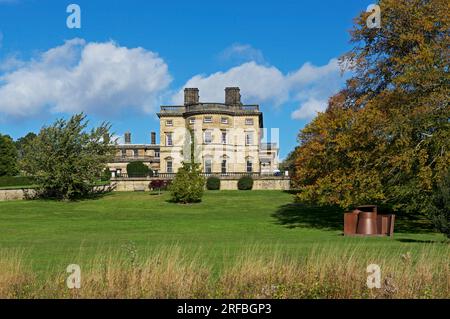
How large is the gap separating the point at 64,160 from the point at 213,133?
1109 inches

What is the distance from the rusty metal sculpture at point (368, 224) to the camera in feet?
76.0

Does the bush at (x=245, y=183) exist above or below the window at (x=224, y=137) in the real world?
below

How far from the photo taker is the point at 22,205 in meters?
44.5

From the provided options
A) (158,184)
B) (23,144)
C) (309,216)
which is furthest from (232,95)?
(309,216)

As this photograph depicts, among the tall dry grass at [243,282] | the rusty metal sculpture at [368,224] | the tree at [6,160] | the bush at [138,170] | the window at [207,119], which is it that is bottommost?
the rusty metal sculpture at [368,224]

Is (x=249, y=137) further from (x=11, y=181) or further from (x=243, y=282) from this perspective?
(x=243, y=282)

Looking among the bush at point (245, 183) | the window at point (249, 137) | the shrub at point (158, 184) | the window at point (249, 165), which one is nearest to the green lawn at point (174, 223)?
the shrub at point (158, 184)

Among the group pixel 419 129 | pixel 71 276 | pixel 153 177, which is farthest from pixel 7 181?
pixel 71 276

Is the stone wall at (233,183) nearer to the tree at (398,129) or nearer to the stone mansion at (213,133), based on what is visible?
the stone mansion at (213,133)

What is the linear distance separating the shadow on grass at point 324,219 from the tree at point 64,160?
19.3m

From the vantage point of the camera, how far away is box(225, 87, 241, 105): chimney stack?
7662cm

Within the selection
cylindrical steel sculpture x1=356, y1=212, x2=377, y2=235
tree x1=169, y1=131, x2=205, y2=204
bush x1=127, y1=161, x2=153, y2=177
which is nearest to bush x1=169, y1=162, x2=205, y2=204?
tree x1=169, y1=131, x2=205, y2=204

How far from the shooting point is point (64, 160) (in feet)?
159

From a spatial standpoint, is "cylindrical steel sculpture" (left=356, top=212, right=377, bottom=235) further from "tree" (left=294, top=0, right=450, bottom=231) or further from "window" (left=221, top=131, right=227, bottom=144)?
"window" (left=221, top=131, right=227, bottom=144)
